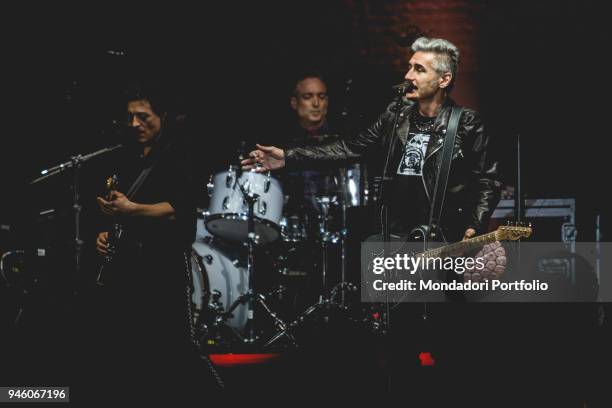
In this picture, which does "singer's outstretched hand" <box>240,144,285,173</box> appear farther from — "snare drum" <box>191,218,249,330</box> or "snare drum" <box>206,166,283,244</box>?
"snare drum" <box>191,218,249,330</box>

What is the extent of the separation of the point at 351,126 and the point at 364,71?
741 mm

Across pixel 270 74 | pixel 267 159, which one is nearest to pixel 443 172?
pixel 267 159

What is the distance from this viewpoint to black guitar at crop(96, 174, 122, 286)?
142 inches

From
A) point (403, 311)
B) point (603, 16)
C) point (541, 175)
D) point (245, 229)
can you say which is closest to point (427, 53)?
point (403, 311)

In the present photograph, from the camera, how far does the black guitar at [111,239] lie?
3596 mm

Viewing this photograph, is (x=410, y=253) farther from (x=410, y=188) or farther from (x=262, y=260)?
(x=262, y=260)

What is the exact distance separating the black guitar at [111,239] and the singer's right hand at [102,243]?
0.04 m

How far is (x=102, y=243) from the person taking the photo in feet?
12.6

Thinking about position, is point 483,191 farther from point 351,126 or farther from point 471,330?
point 351,126

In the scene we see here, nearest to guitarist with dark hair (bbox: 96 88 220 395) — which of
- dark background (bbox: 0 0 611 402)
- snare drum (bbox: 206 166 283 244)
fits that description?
snare drum (bbox: 206 166 283 244)

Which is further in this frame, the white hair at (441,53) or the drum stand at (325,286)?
the drum stand at (325,286)

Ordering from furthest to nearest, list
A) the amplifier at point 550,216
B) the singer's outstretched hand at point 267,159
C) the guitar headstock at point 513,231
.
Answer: the amplifier at point 550,216, the singer's outstretched hand at point 267,159, the guitar headstock at point 513,231

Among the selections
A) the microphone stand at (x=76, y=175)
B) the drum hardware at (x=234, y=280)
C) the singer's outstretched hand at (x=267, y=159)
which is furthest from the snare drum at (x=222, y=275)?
the singer's outstretched hand at (x=267, y=159)

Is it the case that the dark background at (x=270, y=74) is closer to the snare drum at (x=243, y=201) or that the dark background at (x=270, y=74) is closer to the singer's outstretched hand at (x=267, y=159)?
the snare drum at (x=243, y=201)
